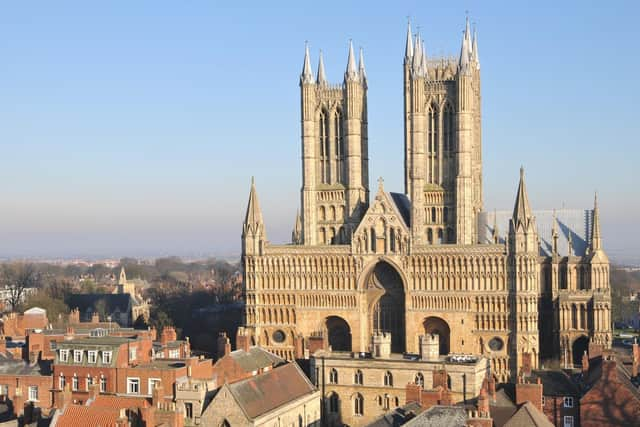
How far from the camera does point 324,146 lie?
110500 millimetres

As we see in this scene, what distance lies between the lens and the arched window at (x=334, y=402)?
7644cm

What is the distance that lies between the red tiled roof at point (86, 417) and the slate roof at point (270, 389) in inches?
333

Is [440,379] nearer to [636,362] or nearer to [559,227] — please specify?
[636,362]

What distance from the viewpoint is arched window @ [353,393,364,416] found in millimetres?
76125

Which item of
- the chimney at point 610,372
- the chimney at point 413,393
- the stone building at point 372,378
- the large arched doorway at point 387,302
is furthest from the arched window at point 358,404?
the large arched doorway at point 387,302

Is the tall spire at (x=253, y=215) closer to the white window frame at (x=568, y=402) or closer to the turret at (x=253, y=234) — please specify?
the turret at (x=253, y=234)

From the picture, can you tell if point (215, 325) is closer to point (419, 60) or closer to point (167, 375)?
point (419, 60)

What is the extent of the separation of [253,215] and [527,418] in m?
56.6

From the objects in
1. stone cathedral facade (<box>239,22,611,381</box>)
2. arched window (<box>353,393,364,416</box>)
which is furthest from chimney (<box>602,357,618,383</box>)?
stone cathedral facade (<box>239,22,611,381</box>)

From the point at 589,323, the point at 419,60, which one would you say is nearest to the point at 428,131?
the point at 419,60

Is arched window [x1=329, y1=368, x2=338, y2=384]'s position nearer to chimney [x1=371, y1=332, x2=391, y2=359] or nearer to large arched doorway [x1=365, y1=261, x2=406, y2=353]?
chimney [x1=371, y1=332, x2=391, y2=359]

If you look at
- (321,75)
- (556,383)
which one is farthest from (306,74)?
(556,383)

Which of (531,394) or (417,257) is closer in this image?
(531,394)

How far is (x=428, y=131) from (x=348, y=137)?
27.9 feet
